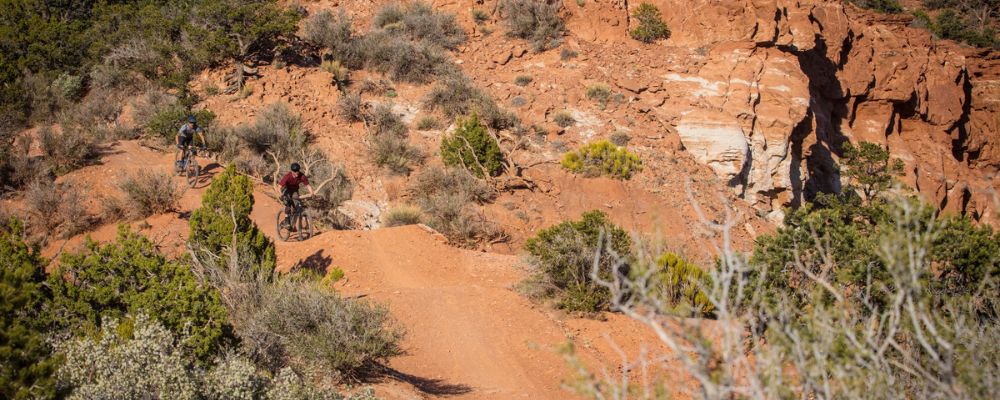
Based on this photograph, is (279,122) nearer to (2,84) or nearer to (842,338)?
(2,84)

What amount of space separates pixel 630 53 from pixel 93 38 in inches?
711

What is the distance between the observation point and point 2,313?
456cm

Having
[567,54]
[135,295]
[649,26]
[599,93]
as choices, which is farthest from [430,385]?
[649,26]

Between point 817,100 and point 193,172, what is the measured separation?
782 inches

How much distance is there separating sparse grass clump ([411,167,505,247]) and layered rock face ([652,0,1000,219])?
7.08 metres

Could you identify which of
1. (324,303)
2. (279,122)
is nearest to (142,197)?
(279,122)

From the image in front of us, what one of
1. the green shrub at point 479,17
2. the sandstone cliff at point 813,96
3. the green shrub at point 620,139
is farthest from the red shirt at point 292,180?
the green shrub at point 479,17

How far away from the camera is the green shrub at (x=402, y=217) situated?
49.1 ft

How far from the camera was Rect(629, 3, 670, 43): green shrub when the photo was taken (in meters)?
22.8

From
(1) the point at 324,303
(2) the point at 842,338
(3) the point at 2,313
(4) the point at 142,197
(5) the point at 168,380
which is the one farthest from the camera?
(4) the point at 142,197

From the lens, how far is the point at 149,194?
1368 cm

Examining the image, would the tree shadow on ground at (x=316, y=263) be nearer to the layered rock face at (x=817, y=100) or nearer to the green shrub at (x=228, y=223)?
the green shrub at (x=228, y=223)

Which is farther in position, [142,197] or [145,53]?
[145,53]

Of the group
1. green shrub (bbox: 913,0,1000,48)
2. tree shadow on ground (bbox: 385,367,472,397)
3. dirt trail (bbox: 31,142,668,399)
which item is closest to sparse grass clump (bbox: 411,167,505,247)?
dirt trail (bbox: 31,142,668,399)
